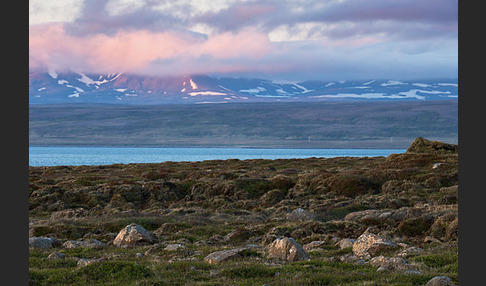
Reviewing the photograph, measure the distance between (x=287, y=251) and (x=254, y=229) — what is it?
30.0ft

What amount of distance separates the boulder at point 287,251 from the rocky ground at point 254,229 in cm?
5

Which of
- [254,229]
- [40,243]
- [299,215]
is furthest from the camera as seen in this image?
[299,215]

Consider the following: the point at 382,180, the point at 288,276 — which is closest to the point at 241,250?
the point at 288,276

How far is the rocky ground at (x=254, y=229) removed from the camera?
1758 centimetres

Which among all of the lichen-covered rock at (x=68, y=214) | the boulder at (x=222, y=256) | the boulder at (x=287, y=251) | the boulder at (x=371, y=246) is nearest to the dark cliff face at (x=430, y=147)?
the lichen-covered rock at (x=68, y=214)

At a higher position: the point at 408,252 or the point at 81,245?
the point at 408,252

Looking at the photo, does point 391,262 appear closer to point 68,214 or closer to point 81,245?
point 81,245

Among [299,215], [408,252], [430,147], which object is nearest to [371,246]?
[408,252]

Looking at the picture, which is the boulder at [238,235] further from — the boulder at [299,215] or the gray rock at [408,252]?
the gray rock at [408,252]

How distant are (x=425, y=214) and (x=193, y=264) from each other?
14513mm

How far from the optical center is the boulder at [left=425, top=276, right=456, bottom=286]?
14.7 meters

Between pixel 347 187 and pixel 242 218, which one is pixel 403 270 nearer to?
pixel 242 218

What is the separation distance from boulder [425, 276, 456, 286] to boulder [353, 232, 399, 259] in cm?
559

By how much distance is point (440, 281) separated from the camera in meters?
14.8
